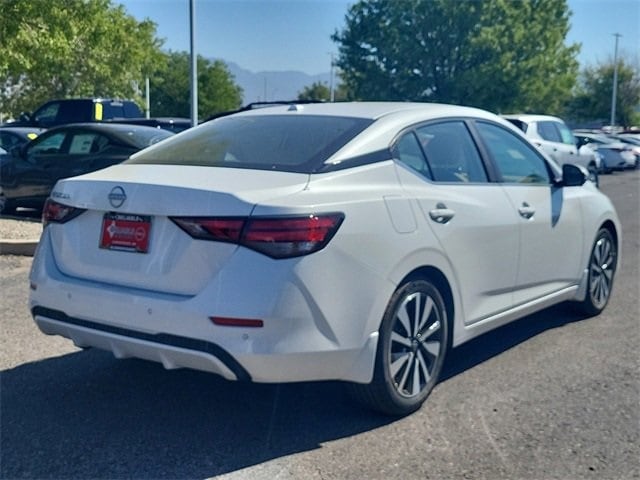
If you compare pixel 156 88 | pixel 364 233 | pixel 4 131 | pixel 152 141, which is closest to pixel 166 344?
pixel 364 233

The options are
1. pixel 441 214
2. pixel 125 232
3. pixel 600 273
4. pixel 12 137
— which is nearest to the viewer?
pixel 125 232

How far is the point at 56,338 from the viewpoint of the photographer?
18.4 feet

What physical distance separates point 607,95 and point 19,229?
6194 cm

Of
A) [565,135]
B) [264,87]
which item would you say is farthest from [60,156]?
[264,87]

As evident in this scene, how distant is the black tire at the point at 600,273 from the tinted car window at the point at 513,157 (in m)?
0.96

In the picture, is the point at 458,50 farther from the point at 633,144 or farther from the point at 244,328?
the point at 244,328

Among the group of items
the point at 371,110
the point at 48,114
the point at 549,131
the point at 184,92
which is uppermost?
the point at 184,92

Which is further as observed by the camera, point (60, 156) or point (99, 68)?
point (99, 68)

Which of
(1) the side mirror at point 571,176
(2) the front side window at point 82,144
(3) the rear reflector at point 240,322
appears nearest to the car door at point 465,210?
(1) the side mirror at point 571,176

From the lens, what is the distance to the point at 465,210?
15.2 ft

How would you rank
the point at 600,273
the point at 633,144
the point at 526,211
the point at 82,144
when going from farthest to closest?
1. the point at 633,144
2. the point at 82,144
3. the point at 600,273
4. the point at 526,211

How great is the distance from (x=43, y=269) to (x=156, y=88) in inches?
1969

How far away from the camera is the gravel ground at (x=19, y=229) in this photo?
29.3ft

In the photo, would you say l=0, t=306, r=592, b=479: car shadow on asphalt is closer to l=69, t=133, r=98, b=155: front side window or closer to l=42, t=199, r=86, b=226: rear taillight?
l=42, t=199, r=86, b=226: rear taillight
